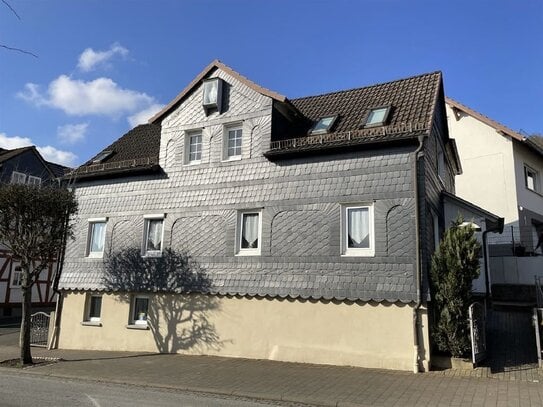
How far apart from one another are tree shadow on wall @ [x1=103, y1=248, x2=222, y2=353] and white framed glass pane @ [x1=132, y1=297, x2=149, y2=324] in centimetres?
30

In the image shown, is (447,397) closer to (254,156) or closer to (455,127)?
(254,156)

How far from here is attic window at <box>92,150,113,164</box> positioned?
1802 centimetres

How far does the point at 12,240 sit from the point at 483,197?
20.9 m

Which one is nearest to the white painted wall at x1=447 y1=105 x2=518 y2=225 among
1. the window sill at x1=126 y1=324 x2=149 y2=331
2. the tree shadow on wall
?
the tree shadow on wall

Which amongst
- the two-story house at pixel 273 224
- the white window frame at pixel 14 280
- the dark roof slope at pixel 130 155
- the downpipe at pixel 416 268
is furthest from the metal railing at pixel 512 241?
the white window frame at pixel 14 280

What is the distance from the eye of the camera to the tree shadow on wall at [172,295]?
14.0 meters

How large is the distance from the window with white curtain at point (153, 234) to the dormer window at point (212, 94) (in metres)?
4.03

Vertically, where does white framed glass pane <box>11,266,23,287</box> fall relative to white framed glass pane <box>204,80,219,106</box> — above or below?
below

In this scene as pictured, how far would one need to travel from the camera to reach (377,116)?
13.4 metres

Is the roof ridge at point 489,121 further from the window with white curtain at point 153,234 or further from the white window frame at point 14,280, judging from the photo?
the white window frame at point 14,280

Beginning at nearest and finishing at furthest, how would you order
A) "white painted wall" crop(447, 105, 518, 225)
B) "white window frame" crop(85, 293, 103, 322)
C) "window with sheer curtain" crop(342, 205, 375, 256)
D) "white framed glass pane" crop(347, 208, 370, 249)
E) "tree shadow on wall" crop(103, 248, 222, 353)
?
"window with sheer curtain" crop(342, 205, 375, 256) < "white framed glass pane" crop(347, 208, 370, 249) < "tree shadow on wall" crop(103, 248, 222, 353) < "white window frame" crop(85, 293, 103, 322) < "white painted wall" crop(447, 105, 518, 225)

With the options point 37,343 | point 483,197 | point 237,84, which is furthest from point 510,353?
point 37,343

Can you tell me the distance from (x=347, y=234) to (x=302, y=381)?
13.7 ft

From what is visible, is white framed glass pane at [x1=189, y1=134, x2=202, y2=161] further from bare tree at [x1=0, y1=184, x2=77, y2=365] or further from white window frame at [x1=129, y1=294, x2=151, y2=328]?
white window frame at [x1=129, y1=294, x2=151, y2=328]
